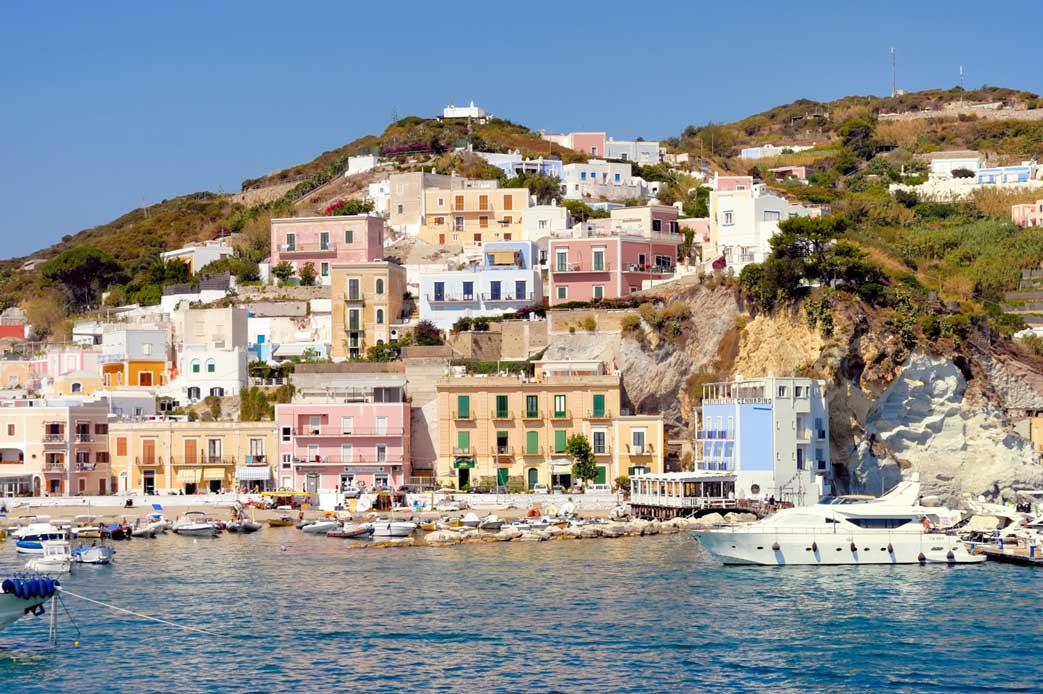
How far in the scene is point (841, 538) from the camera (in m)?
47.9

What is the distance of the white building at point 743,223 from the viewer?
6812 centimetres

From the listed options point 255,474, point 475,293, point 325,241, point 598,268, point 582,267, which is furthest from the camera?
point 325,241

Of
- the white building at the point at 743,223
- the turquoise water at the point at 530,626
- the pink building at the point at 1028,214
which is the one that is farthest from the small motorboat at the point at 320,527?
the pink building at the point at 1028,214

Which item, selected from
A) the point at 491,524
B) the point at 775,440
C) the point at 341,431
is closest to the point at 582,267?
the point at 341,431

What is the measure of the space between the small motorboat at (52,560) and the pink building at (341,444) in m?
15.1

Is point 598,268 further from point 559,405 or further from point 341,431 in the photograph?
point 341,431

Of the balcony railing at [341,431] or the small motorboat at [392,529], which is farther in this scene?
the balcony railing at [341,431]

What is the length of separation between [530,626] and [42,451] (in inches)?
1301

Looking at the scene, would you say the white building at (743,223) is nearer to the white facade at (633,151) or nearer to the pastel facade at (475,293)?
the pastel facade at (475,293)

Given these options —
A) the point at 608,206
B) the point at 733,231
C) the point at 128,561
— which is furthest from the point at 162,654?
the point at 608,206

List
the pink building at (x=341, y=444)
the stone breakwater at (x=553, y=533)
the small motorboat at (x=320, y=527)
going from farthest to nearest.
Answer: the pink building at (x=341, y=444), the small motorboat at (x=320, y=527), the stone breakwater at (x=553, y=533)

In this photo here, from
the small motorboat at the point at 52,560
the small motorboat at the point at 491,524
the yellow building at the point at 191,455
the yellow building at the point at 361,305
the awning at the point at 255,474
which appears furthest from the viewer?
the yellow building at the point at 361,305

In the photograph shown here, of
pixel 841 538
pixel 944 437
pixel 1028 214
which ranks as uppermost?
pixel 1028 214

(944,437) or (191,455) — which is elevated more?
(944,437)
